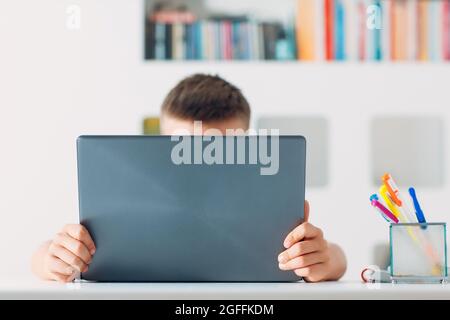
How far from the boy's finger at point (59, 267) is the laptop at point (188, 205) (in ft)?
0.25

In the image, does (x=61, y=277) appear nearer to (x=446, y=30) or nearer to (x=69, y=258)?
(x=69, y=258)

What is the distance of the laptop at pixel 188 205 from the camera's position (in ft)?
3.46

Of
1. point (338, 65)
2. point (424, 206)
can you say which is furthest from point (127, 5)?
point (424, 206)

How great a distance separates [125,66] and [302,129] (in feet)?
2.25

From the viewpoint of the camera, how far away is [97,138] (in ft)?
3.48

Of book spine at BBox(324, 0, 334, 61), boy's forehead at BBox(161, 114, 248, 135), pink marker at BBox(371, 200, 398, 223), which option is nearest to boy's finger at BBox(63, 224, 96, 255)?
pink marker at BBox(371, 200, 398, 223)

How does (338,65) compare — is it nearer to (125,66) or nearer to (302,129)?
(302,129)

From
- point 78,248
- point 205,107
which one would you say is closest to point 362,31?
point 205,107

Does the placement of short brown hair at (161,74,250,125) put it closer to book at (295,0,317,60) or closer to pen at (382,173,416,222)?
pen at (382,173,416,222)

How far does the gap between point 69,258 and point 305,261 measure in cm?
34

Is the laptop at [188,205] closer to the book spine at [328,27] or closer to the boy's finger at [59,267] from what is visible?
the boy's finger at [59,267]

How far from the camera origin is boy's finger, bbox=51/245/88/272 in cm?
109

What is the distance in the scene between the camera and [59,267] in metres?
1.13

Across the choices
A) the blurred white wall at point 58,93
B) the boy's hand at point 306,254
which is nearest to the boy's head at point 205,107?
the boy's hand at point 306,254
